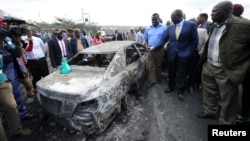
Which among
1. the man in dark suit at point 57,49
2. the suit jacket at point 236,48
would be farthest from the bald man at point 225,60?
the man in dark suit at point 57,49

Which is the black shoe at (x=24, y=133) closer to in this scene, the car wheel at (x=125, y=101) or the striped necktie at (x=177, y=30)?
the car wheel at (x=125, y=101)

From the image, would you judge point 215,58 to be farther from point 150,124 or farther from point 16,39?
point 16,39

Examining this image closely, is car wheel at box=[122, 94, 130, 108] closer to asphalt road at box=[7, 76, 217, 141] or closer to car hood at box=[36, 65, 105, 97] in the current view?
asphalt road at box=[7, 76, 217, 141]

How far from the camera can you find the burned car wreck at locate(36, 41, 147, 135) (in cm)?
256

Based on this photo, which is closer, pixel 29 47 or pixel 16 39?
pixel 16 39

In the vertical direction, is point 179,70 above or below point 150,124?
above

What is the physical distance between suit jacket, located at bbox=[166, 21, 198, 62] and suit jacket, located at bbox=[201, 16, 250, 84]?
3.49 ft

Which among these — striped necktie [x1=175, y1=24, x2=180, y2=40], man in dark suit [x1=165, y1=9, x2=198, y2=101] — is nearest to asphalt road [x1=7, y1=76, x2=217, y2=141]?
man in dark suit [x1=165, y1=9, x2=198, y2=101]

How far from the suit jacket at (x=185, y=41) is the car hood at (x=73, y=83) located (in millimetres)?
1684

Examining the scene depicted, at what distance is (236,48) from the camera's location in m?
2.33

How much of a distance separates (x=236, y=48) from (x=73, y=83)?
2.56 m

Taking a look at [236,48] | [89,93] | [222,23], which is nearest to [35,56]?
[89,93]

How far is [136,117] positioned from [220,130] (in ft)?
5.05

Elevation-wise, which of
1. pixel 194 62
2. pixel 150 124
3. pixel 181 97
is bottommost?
pixel 150 124
